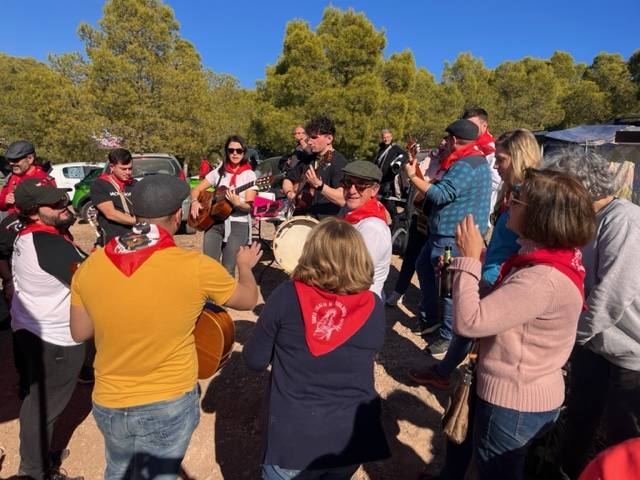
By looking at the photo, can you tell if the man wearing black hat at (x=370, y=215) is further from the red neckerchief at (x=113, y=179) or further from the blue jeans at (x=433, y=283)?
the red neckerchief at (x=113, y=179)

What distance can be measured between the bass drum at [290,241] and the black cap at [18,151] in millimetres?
2905

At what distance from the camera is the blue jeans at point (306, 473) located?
168cm

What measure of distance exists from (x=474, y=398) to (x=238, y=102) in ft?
118

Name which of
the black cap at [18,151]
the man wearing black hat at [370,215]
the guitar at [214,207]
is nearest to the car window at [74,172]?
the black cap at [18,151]

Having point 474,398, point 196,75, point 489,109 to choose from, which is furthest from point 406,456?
point 489,109

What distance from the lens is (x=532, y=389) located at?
1652mm

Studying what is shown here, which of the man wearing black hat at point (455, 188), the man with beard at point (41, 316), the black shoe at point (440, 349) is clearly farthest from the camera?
the black shoe at point (440, 349)

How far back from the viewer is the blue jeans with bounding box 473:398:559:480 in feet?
5.54

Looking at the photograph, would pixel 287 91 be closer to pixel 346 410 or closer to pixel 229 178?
pixel 229 178

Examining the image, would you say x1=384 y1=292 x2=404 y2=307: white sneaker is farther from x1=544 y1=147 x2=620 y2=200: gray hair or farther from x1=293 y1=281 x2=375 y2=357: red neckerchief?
x1=293 y1=281 x2=375 y2=357: red neckerchief

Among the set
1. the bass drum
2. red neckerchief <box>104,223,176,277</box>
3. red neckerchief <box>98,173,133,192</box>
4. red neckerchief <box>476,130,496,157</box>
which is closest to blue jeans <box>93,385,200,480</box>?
red neckerchief <box>104,223,176,277</box>

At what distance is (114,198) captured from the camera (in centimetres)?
422

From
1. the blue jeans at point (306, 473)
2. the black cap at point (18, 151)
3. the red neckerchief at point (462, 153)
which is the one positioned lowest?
the blue jeans at point (306, 473)

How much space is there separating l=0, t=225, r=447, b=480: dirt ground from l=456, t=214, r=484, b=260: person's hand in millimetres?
1788
